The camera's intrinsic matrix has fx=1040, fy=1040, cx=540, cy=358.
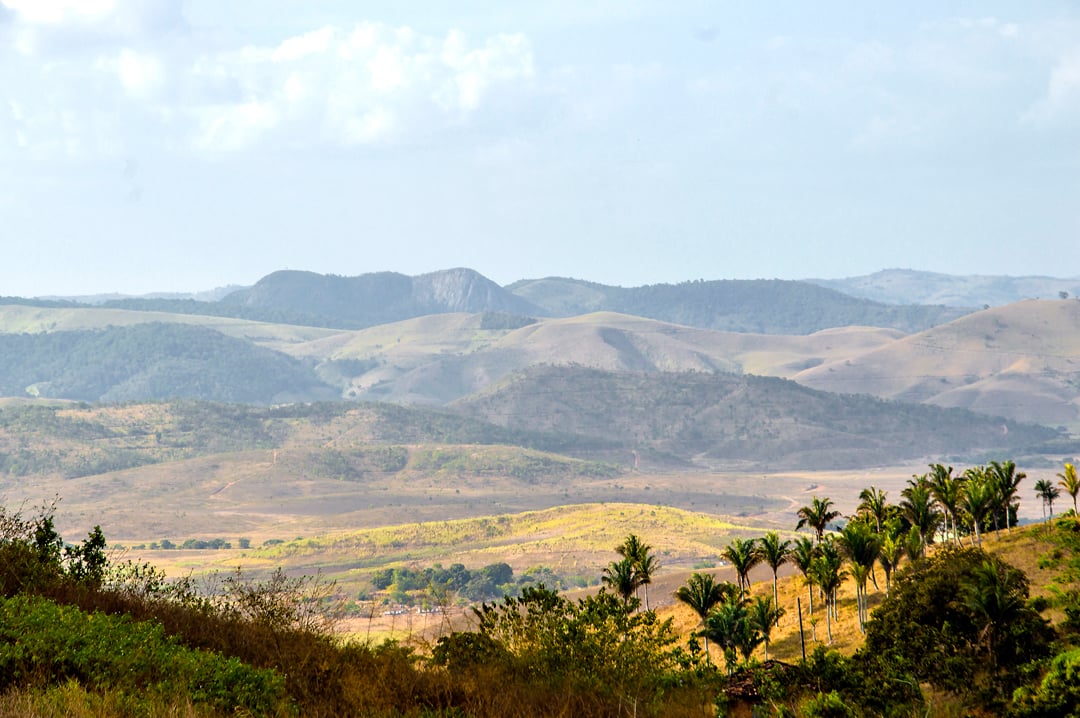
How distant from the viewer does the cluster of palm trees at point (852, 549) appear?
248 ft

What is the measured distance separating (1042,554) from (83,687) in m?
80.7

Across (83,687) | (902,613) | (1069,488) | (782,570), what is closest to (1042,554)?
(1069,488)

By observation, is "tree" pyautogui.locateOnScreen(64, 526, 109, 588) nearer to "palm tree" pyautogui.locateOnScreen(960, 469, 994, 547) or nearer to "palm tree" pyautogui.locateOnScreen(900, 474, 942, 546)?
"palm tree" pyautogui.locateOnScreen(900, 474, 942, 546)

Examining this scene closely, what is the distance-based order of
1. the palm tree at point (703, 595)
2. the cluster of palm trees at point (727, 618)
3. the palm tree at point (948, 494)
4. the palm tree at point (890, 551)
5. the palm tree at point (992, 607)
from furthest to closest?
→ the palm tree at point (948, 494) < the palm tree at point (890, 551) < the palm tree at point (703, 595) < the cluster of palm trees at point (727, 618) < the palm tree at point (992, 607)

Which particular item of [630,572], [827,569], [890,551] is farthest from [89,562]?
[890,551]

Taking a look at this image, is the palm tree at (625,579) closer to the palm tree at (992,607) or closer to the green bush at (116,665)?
the palm tree at (992,607)

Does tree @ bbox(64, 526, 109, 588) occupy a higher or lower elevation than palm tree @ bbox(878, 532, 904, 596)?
higher

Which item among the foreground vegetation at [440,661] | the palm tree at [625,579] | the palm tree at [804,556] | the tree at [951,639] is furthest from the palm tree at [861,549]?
the foreground vegetation at [440,661]

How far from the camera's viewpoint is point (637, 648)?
36625 mm

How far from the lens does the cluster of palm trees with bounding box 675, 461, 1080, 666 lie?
2977 inches

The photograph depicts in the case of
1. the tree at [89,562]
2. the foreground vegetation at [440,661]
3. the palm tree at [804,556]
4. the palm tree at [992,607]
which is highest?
the tree at [89,562]

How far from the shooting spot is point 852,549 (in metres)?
85.5

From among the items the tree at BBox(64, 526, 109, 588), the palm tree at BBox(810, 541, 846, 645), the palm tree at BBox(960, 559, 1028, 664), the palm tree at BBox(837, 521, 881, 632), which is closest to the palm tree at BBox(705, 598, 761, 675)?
the palm tree at BBox(810, 541, 846, 645)

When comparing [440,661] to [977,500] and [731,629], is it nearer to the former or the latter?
[731,629]
